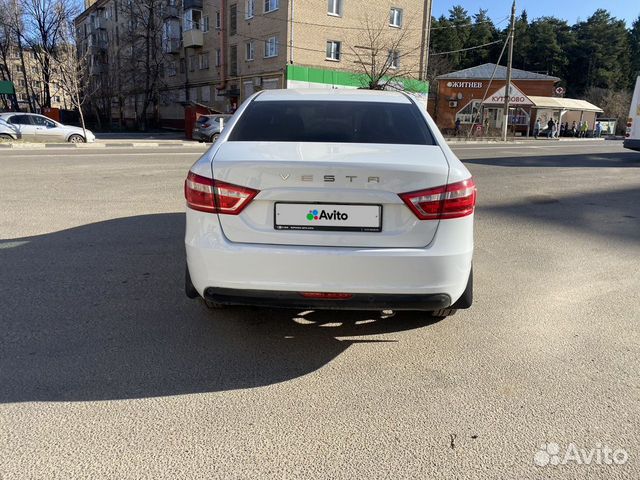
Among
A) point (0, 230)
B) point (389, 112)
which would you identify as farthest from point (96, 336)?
point (0, 230)

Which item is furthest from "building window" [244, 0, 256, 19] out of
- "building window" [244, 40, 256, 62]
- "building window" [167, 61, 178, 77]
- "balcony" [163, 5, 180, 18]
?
"building window" [167, 61, 178, 77]

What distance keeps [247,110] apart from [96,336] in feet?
6.44

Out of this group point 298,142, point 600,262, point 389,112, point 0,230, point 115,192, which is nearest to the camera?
point 298,142

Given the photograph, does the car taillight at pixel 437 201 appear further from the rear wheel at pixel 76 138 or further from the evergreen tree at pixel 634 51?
the evergreen tree at pixel 634 51

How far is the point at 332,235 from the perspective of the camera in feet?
9.56

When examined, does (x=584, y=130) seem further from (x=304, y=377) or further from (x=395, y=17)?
(x=304, y=377)

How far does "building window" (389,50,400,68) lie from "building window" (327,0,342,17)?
15.6 ft

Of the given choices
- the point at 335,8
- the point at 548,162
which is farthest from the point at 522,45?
the point at 548,162

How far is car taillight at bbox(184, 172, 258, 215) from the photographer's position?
2.93 m

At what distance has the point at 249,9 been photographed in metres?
35.6

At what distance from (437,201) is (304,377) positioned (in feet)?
4.28

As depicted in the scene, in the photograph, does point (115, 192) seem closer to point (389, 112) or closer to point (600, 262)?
point (389, 112)

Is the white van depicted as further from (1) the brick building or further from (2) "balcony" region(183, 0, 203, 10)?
(2) "balcony" region(183, 0, 203, 10)

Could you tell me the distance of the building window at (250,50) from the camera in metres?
35.6
